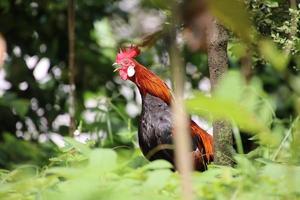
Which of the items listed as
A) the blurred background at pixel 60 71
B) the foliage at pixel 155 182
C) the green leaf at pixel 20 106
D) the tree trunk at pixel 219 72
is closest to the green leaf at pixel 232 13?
the foliage at pixel 155 182

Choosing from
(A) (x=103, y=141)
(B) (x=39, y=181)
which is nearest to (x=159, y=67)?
(A) (x=103, y=141)

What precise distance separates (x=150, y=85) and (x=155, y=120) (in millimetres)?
204

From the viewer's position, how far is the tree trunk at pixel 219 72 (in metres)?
2.41

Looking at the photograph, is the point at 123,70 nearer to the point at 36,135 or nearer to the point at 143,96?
the point at 143,96

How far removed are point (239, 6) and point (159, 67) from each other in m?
3.58

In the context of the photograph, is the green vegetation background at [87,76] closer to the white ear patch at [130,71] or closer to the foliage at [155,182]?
the white ear patch at [130,71]

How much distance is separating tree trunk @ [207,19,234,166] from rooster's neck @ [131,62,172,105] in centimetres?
50

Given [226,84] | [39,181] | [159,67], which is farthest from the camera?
[159,67]

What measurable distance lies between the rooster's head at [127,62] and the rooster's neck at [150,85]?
0.02 metres

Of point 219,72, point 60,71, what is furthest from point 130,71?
point 60,71

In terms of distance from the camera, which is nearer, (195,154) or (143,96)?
(195,154)

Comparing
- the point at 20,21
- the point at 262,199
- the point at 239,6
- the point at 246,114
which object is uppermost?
the point at 20,21

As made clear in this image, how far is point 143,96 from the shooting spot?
2.97 m

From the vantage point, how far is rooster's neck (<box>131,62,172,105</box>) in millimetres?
2934
